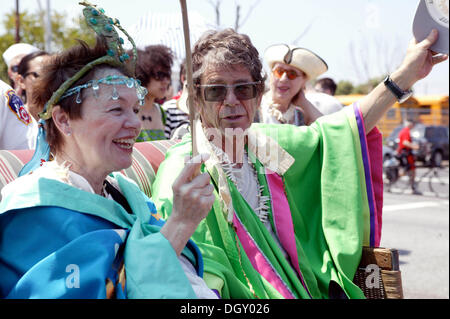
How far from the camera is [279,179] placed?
2.48 metres

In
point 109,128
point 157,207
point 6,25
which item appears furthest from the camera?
point 6,25

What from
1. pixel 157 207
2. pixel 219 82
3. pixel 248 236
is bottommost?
pixel 248 236

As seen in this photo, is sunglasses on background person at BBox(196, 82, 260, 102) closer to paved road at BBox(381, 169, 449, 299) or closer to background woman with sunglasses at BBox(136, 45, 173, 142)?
background woman with sunglasses at BBox(136, 45, 173, 142)

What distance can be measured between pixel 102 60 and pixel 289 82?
2.03 metres

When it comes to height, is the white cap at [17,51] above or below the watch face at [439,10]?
below

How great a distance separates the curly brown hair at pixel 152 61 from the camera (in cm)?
413

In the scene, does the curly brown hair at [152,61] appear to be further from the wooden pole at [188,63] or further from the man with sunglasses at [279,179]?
the wooden pole at [188,63]

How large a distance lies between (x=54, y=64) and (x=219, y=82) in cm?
76

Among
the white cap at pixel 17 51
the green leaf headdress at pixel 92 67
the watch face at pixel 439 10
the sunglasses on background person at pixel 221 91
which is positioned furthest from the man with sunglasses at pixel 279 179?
the white cap at pixel 17 51

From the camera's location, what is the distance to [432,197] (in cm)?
1093

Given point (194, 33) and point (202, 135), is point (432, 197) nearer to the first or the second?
point (194, 33)

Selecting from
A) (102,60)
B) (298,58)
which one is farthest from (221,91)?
(298,58)

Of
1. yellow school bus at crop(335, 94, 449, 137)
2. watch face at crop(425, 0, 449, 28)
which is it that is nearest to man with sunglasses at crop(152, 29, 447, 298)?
watch face at crop(425, 0, 449, 28)

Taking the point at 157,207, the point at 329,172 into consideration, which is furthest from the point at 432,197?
the point at 157,207
